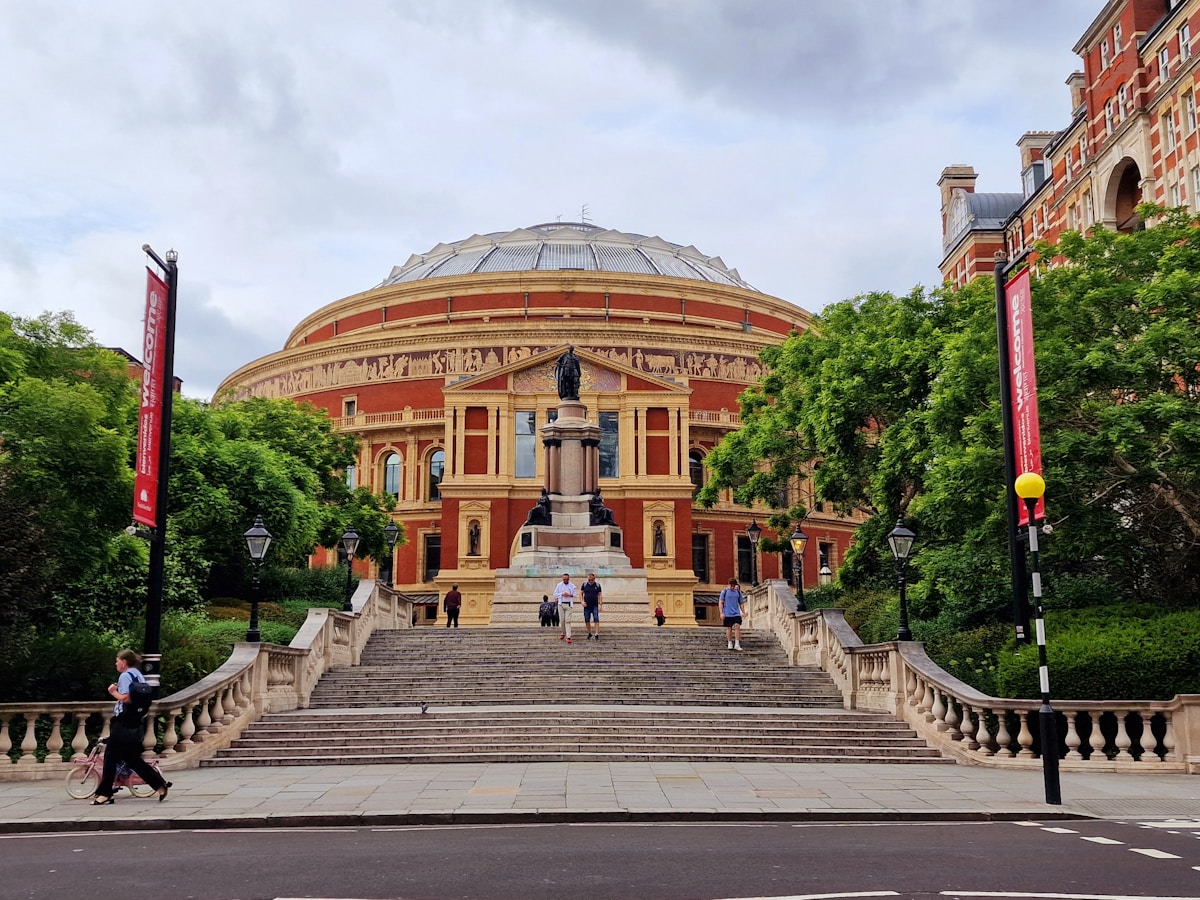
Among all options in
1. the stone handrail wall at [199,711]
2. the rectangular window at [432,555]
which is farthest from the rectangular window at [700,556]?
the stone handrail wall at [199,711]

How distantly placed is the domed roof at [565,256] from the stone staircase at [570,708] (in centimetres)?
5758

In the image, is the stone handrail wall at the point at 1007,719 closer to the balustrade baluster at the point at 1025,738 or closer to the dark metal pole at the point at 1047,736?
the balustrade baluster at the point at 1025,738

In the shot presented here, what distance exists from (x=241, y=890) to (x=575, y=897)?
8.23 feet

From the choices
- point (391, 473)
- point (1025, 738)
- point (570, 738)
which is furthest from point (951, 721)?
point (391, 473)

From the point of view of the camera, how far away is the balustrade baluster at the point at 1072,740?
17.1 m

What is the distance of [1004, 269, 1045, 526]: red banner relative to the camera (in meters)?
18.3

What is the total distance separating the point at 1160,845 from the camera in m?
10.6

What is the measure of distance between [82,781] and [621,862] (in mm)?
7945

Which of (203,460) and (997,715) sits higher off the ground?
(203,460)

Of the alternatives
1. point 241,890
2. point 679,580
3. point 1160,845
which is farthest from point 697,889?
point 679,580

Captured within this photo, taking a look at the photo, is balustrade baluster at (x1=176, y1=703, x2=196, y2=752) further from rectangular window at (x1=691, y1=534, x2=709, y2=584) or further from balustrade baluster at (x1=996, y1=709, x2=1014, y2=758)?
rectangular window at (x1=691, y1=534, x2=709, y2=584)

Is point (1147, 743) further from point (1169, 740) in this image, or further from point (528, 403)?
point (528, 403)

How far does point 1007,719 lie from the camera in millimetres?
18672

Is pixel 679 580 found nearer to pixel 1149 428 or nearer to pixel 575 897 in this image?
pixel 1149 428
